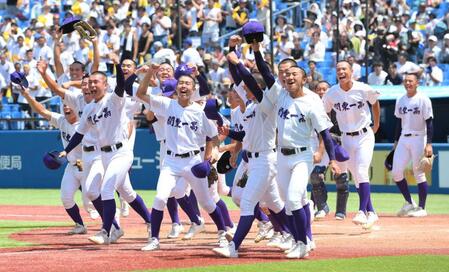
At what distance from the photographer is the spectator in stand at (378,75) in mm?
23656

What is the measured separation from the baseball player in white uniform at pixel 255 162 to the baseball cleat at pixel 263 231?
1349 millimetres

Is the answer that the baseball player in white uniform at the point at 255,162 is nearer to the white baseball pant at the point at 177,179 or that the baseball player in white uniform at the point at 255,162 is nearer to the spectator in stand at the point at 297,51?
the white baseball pant at the point at 177,179

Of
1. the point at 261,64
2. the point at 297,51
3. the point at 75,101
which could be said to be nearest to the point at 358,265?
the point at 261,64

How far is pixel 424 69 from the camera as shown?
79.0ft

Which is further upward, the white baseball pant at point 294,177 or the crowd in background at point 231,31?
the crowd in background at point 231,31

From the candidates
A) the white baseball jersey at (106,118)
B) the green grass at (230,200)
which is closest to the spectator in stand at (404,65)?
the green grass at (230,200)

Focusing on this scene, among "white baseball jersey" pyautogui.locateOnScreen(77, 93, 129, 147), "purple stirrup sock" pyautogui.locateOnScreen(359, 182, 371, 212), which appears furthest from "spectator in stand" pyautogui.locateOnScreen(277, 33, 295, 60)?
"white baseball jersey" pyautogui.locateOnScreen(77, 93, 129, 147)

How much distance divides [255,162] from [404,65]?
13300 millimetres

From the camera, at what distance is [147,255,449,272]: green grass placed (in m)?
10.3

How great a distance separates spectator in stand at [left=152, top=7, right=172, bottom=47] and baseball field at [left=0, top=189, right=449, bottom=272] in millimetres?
11214

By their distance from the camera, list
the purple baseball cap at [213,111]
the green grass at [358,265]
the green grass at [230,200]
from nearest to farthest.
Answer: the green grass at [358,265] < the purple baseball cap at [213,111] < the green grass at [230,200]

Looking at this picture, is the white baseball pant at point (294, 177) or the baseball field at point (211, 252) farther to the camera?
the white baseball pant at point (294, 177)

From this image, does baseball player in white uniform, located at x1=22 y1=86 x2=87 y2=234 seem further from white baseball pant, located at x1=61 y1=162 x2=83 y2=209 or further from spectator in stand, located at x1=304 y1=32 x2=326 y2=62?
spectator in stand, located at x1=304 y1=32 x2=326 y2=62

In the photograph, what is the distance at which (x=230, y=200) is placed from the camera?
21125 mm
